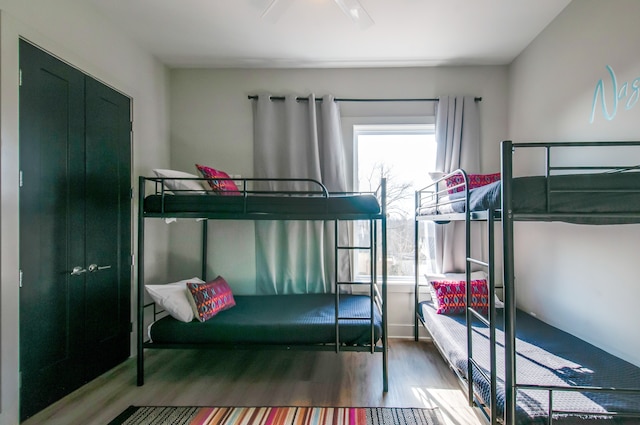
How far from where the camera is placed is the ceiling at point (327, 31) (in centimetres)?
223

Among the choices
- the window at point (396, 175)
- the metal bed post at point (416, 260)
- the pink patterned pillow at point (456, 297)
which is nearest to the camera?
the pink patterned pillow at point (456, 297)

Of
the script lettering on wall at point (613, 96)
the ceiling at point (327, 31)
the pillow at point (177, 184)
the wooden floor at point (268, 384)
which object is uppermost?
the ceiling at point (327, 31)

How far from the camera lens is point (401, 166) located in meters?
3.21

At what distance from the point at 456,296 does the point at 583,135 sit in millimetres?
1488

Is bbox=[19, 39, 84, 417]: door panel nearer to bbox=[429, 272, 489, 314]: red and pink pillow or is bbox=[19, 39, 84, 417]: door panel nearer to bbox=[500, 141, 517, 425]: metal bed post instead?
bbox=[500, 141, 517, 425]: metal bed post

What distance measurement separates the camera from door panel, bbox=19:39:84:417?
1789 millimetres

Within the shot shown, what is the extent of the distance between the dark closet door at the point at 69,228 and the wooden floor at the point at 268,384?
0.21 m

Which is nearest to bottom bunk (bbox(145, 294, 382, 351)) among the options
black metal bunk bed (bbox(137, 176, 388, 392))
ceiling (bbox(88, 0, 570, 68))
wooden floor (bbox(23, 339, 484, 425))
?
black metal bunk bed (bbox(137, 176, 388, 392))

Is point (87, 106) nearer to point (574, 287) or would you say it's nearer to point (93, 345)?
point (93, 345)

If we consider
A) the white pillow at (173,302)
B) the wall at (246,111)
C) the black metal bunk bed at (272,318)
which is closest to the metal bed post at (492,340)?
the black metal bunk bed at (272,318)

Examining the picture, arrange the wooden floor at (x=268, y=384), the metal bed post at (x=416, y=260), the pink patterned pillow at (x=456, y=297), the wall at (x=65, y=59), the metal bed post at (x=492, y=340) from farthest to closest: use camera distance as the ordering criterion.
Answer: the metal bed post at (x=416, y=260) < the pink patterned pillow at (x=456, y=297) < the wooden floor at (x=268, y=384) < the wall at (x=65, y=59) < the metal bed post at (x=492, y=340)

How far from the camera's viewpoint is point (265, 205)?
2.14 meters

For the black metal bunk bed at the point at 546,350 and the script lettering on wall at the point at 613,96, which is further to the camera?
the script lettering on wall at the point at 613,96

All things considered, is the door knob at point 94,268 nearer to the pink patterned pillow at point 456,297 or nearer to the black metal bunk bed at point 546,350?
the black metal bunk bed at point 546,350
